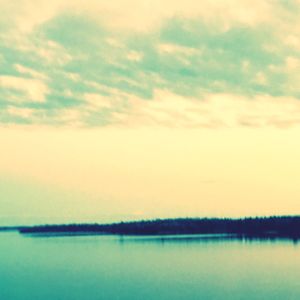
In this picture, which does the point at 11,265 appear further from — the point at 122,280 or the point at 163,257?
the point at 122,280

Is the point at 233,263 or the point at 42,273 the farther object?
the point at 233,263

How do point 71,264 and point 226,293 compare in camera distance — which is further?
point 71,264

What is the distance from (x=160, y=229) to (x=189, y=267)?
3216 inches

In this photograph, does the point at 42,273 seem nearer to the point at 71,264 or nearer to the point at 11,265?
the point at 71,264

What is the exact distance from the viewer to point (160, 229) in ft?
390

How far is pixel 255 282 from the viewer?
29594 millimetres

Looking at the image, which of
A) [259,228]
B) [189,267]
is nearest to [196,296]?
[189,267]

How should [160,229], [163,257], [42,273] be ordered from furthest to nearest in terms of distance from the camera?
1. [160,229]
2. [163,257]
3. [42,273]

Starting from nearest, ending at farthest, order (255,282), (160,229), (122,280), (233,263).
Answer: (255,282) < (122,280) < (233,263) < (160,229)

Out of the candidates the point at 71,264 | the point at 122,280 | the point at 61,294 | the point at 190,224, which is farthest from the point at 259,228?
the point at 61,294

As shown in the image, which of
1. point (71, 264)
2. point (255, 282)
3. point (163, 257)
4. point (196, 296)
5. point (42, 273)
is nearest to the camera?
point (196, 296)

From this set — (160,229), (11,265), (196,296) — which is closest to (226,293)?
(196,296)

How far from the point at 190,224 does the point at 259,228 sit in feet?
67.9

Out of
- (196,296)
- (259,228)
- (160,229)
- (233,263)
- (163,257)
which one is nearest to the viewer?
(196,296)
